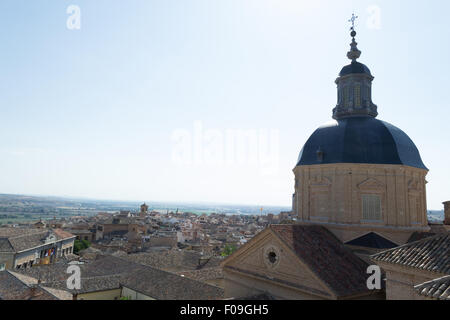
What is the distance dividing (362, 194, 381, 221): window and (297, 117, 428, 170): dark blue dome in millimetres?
1898

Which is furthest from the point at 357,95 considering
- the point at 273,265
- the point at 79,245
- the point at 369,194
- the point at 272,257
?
the point at 79,245

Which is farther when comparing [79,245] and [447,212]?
[79,245]

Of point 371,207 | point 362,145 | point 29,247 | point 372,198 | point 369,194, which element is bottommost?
point 29,247

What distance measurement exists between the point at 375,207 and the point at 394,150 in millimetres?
3345

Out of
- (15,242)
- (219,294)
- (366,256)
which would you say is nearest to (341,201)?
(366,256)

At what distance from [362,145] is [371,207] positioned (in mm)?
3431

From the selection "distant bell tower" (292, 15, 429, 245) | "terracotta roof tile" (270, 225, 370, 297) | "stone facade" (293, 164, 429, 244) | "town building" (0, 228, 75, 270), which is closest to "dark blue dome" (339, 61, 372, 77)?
"distant bell tower" (292, 15, 429, 245)

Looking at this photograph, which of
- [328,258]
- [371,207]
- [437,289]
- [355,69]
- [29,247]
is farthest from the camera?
[29,247]

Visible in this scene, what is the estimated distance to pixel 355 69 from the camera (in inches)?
807

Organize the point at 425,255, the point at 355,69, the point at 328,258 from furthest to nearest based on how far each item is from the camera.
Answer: the point at 355,69, the point at 328,258, the point at 425,255

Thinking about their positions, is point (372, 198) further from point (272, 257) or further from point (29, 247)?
point (29, 247)

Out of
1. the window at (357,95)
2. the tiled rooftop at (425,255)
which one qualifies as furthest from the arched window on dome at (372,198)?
the window at (357,95)

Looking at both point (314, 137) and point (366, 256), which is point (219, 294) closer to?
point (366, 256)

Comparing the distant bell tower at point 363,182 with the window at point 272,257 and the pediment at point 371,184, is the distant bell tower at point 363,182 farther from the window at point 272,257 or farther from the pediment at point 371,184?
the window at point 272,257
